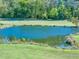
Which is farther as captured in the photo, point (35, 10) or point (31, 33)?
point (35, 10)

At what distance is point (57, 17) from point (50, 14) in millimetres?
2763

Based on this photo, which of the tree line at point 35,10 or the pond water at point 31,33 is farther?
the tree line at point 35,10

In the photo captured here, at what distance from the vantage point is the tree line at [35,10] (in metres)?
106

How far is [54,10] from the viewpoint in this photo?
109375mm

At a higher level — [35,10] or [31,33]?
[31,33]

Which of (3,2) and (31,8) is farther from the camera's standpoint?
(3,2)

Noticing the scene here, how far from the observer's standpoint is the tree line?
105850 mm

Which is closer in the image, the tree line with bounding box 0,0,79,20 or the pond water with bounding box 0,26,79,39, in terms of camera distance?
the pond water with bounding box 0,26,79,39

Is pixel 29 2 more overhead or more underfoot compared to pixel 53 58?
more underfoot

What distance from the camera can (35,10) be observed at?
108250 millimetres

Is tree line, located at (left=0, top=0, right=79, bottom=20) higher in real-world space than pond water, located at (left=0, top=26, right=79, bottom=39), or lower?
lower

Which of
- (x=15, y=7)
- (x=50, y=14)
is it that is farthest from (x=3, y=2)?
(x=50, y=14)

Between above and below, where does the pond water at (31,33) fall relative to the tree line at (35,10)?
above

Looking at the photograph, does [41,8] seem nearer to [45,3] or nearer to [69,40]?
[45,3]
